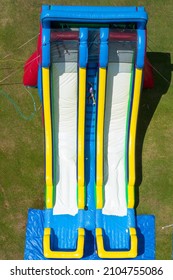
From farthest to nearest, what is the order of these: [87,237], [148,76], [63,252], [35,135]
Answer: [35,135]
[148,76]
[87,237]
[63,252]

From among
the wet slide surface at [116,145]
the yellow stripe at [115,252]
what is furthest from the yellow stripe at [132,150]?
the yellow stripe at [115,252]

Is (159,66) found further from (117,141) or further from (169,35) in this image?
(117,141)

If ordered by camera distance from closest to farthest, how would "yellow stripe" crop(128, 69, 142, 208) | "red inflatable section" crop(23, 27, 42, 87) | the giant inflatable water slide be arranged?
the giant inflatable water slide < "yellow stripe" crop(128, 69, 142, 208) < "red inflatable section" crop(23, 27, 42, 87)

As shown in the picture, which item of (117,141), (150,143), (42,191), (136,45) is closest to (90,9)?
(136,45)

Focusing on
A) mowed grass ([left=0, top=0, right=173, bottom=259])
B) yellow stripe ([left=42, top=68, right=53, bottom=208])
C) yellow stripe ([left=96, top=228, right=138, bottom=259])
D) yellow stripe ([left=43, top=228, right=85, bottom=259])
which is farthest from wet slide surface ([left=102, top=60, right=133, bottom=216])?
yellow stripe ([left=42, top=68, right=53, bottom=208])

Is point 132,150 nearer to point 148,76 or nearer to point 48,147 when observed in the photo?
point 148,76

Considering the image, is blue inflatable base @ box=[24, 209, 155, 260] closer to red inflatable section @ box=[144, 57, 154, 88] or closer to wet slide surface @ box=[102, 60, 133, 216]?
wet slide surface @ box=[102, 60, 133, 216]

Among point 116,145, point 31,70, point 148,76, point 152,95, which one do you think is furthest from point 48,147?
point 152,95

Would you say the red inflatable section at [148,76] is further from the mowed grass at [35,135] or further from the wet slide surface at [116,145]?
the wet slide surface at [116,145]
